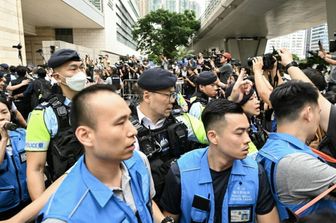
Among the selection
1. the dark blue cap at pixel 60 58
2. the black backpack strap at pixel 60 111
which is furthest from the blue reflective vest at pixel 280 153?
the dark blue cap at pixel 60 58

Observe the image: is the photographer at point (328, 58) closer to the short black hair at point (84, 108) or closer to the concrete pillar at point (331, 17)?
the short black hair at point (84, 108)

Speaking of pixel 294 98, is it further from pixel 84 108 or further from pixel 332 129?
pixel 84 108

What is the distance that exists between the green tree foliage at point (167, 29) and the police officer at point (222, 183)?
1474 inches

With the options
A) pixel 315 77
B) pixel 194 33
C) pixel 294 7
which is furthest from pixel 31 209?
pixel 194 33

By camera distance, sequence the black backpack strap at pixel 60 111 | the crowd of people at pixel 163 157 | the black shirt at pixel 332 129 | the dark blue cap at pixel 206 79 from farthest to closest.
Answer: the dark blue cap at pixel 206 79, the black backpack strap at pixel 60 111, the black shirt at pixel 332 129, the crowd of people at pixel 163 157

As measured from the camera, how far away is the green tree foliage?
130 ft

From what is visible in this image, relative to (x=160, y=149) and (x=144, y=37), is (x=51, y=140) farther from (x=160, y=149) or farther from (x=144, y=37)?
(x=144, y=37)

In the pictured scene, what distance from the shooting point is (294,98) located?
78.5 inches

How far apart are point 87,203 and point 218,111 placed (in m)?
1.05

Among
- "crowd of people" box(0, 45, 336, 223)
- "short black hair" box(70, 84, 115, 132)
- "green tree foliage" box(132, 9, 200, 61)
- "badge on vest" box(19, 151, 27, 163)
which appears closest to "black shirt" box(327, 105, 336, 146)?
"crowd of people" box(0, 45, 336, 223)

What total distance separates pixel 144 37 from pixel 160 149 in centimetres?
4200

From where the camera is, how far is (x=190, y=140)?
2.78 meters

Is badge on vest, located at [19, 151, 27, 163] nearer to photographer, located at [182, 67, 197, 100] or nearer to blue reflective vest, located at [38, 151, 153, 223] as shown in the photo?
blue reflective vest, located at [38, 151, 153, 223]

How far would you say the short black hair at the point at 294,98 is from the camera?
199 centimetres
